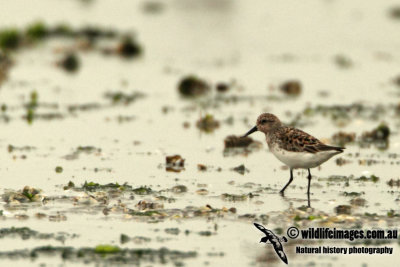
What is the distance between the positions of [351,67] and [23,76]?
43.1 ft

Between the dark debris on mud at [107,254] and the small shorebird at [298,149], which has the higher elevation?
the small shorebird at [298,149]

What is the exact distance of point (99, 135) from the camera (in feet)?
83.6

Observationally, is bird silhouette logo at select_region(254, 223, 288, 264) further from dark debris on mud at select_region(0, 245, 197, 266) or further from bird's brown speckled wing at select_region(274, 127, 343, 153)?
bird's brown speckled wing at select_region(274, 127, 343, 153)

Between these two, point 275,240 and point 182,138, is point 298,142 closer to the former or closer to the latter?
point 275,240

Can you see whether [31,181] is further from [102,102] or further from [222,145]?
[102,102]

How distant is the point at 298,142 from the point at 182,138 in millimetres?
6783

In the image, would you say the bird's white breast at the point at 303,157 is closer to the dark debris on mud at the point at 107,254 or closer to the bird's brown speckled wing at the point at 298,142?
the bird's brown speckled wing at the point at 298,142

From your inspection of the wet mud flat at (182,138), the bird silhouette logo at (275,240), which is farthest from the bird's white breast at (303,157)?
the bird silhouette logo at (275,240)

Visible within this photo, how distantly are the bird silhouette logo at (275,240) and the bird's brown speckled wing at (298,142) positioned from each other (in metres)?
3.04

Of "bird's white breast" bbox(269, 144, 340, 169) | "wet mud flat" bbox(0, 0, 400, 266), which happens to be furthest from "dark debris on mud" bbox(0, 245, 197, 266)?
"bird's white breast" bbox(269, 144, 340, 169)

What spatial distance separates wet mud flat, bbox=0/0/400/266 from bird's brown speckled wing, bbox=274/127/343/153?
3.05 ft

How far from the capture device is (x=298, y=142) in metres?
19.0

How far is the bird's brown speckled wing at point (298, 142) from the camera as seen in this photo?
18609 millimetres

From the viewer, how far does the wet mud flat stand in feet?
50.7
